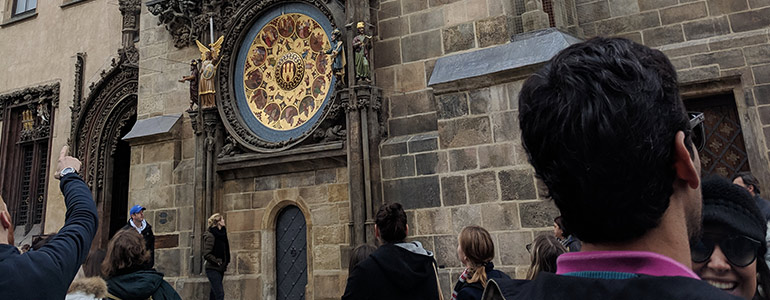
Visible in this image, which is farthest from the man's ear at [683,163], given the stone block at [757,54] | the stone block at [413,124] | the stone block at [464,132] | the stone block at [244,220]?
the stone block at [244,220]

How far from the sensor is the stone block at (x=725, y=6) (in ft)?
21.1

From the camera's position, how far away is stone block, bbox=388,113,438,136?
701 cm

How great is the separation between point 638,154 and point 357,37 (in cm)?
654

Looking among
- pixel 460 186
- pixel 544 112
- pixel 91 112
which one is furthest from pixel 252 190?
pixel 544 112

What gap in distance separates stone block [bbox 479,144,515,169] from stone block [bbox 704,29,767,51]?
2.88 metres

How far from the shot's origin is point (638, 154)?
2.83 ft

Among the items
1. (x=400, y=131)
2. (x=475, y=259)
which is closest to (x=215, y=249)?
(x=400, y=131)

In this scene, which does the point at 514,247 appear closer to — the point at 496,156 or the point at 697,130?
the point at 496,156

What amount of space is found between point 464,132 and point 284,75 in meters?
3.48

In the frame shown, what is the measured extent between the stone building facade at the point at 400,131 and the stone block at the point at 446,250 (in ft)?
0.07

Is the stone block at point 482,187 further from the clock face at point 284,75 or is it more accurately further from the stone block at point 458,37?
the clock face at point 284,75

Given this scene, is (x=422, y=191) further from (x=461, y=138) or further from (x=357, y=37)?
(x=357, y=37)

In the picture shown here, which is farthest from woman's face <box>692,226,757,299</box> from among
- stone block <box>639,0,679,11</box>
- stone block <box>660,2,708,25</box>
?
stone block <box>639,0,679,11</box>

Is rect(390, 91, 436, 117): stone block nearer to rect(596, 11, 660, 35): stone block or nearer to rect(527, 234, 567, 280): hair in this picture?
rect(596, 11, 660, 35): stone block
